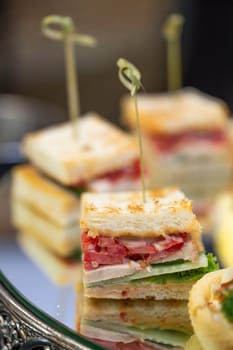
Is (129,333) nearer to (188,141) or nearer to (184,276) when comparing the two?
(184,276)

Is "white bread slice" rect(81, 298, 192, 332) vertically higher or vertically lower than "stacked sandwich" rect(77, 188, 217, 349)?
lower

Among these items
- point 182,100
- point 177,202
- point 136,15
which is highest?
point 136,15

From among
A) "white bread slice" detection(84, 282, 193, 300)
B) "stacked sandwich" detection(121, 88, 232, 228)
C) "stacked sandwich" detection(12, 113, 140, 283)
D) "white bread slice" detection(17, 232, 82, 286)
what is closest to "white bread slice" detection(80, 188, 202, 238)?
"white bread slice" detection(84, 282, 193, 300)

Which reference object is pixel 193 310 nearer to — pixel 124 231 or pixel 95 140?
pixel 124 231

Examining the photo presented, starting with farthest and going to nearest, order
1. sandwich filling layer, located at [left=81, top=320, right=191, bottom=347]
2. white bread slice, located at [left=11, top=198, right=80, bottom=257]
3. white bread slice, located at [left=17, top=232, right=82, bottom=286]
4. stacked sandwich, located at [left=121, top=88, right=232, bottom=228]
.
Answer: stacked sandwich, located at [left=121, top=88, right=232, bottom=228], white bread slice, located at [left=11, top=198, right=80, bottom=257], white bread slice, located at [left=17, top=232, right=82, bottom=286], sandwich filling layer, located at [left=81, top=320, right=191, bottom=347]

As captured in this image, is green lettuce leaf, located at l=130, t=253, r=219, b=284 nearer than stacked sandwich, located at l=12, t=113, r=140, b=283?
Yes

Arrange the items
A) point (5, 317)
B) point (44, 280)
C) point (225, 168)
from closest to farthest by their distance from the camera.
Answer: point (5, 317) → point (44, 280) → point (225, 168)

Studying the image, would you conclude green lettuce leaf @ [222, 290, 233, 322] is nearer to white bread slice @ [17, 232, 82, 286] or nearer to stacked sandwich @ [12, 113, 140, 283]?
white bread slice @ [17, 232, 82, 286]

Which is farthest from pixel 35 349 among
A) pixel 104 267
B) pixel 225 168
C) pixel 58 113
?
pixel 58 113
